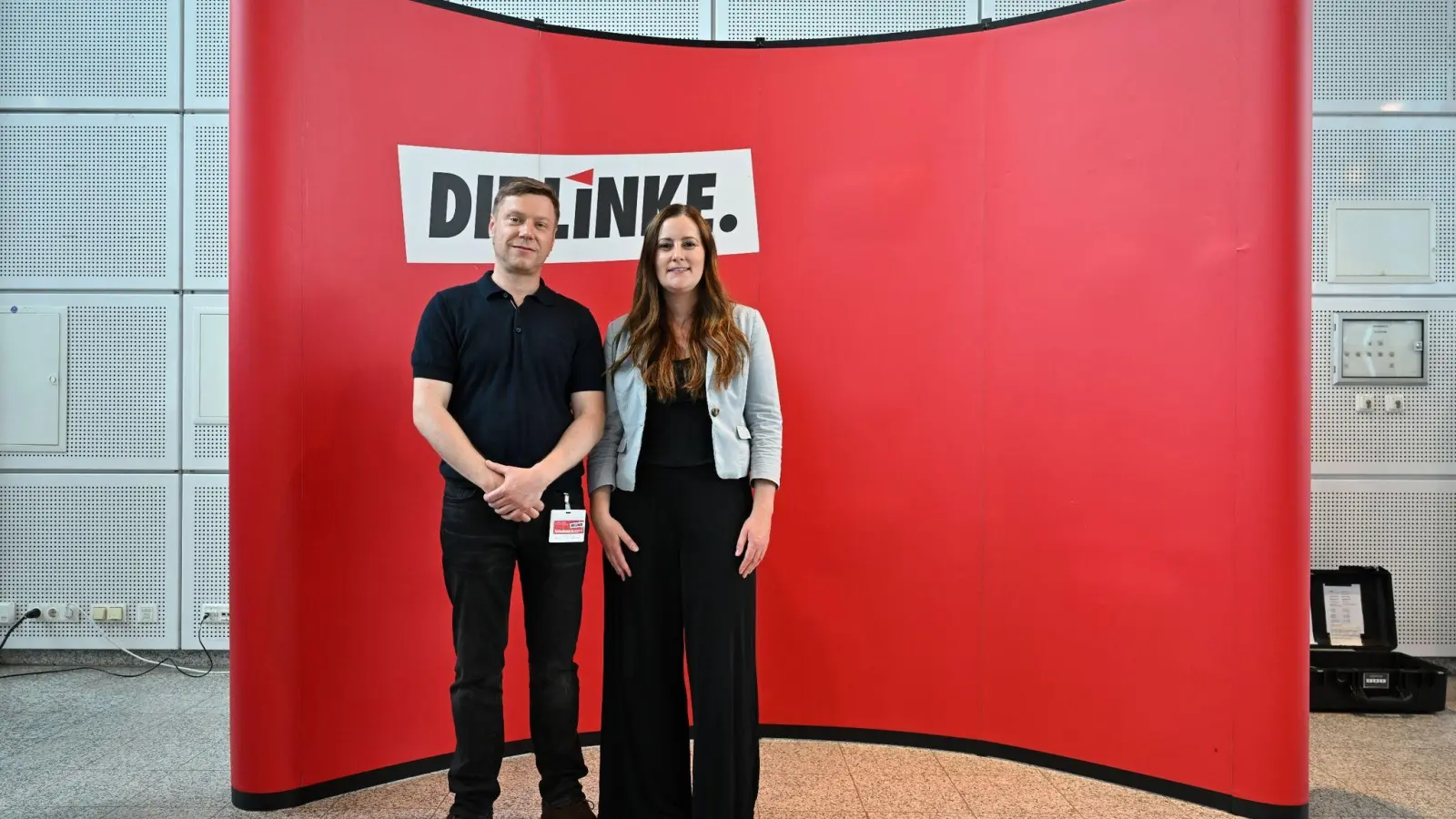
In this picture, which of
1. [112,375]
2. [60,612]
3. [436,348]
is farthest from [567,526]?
[60,612]

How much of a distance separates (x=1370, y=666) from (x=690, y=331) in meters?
3.63

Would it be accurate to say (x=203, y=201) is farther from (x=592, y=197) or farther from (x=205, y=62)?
(x=592, y=197)

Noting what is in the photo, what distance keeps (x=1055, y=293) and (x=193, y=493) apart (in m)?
4.01

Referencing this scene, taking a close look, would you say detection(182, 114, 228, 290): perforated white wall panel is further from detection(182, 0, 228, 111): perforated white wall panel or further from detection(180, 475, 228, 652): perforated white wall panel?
detection(180, 475, 228, 652): perforated white wall panel

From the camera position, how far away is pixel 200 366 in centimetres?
418

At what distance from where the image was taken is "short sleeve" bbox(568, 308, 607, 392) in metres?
2.41

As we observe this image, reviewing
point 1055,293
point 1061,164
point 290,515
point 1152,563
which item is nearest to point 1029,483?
point 1152,563

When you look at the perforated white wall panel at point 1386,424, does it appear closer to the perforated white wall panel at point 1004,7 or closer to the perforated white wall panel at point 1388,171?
the perforated white wall panel at point 1388,171

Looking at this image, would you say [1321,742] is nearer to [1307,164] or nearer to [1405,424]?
[1405,424]

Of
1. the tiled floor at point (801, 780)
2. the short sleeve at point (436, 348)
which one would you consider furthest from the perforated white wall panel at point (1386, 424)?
the short sleeve at point (436, 348)

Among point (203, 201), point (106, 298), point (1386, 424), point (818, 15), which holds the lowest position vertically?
point (1386, 424)

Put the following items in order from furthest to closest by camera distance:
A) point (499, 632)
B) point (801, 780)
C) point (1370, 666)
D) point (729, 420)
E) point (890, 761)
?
point (1370, 666) < point (890, 761) < point (801, 780) < point (499, 632) < point (729, 420)

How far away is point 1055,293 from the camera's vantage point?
2.94 m

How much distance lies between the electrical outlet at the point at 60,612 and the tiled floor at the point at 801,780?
0.67 metres
